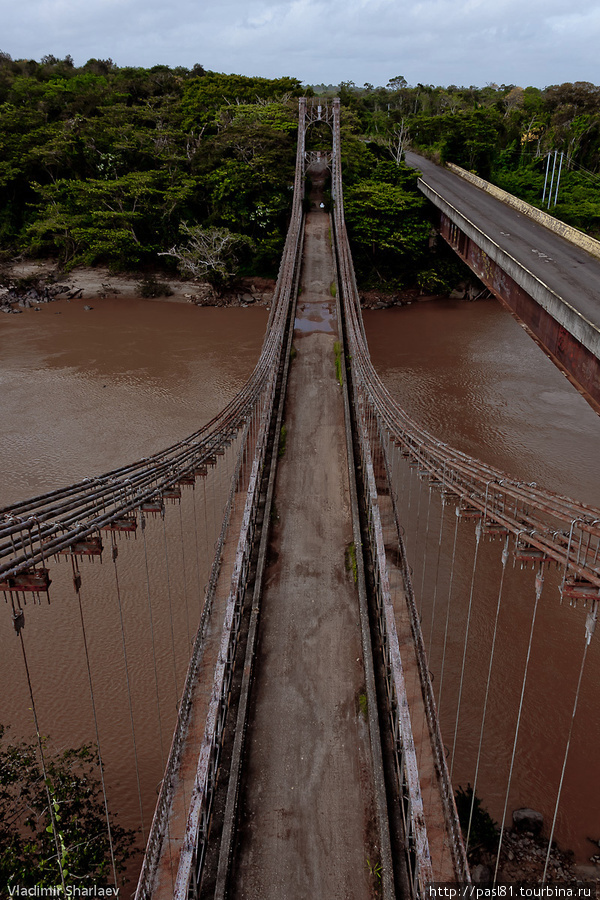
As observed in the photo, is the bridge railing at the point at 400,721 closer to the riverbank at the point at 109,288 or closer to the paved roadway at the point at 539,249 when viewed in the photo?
the paved roadway at the point at 539,249

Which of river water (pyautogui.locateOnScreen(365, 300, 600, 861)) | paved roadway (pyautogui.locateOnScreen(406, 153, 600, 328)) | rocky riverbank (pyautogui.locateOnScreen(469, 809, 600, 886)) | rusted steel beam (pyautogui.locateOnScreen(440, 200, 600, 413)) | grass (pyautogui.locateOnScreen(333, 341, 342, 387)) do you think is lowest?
rocky riverbank (pyautogui.locateOnScreen(469, 809, 600, 886))

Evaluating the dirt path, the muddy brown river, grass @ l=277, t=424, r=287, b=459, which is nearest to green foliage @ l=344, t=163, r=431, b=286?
the muddy brown river

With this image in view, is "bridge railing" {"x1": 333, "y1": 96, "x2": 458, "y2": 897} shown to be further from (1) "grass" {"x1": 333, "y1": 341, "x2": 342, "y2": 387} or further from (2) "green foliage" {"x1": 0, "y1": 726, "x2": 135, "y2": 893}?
(2) "green foliage" {"x1": 0, "y1": 726, "x2": 135, "y2": 893}

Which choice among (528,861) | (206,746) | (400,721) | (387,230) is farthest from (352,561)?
(387,230)

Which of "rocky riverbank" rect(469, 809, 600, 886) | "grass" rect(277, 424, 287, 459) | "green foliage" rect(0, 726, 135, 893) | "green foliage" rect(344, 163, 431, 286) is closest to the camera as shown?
"green foliage" rect(0, 726, 135, 893)

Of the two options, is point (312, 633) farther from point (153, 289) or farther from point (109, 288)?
point (109, 288)

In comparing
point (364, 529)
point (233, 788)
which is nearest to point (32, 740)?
point (233, 788)

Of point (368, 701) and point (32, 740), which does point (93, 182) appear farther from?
point (368, 701)

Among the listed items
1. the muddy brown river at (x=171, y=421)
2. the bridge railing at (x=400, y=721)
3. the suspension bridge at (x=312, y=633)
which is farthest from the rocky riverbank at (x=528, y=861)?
the bridge railing at (x=400, y=721)
